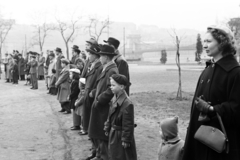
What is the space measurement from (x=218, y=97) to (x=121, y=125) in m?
1.84

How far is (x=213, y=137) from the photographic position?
8.86ft

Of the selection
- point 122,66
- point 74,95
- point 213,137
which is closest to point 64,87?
point 74,95

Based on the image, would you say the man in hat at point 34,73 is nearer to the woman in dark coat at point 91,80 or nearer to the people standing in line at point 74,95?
the people standing in line at point 74,95

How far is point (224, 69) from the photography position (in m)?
2.84

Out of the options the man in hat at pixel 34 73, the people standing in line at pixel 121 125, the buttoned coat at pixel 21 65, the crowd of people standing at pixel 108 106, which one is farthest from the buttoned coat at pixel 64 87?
the buttoned coat at pixel 21 65

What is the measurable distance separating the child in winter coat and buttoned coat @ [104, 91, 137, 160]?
0.55 metres

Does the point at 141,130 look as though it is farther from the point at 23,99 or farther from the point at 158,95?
the point at 23,99

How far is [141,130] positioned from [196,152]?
15.3 ft

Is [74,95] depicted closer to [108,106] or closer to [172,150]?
[108,106]

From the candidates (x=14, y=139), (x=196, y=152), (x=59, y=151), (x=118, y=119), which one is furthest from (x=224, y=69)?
(x=14, y=139)

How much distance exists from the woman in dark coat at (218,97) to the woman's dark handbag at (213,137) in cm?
7

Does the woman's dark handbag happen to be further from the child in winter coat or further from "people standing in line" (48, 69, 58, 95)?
"people standing in line" (48, 69, 58, 95)

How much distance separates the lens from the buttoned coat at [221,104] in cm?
273

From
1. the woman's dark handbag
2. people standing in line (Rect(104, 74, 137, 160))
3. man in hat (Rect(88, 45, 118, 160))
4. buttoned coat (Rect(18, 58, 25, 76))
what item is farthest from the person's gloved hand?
buttoned coat (Rect(18, 58, 25, 76))
